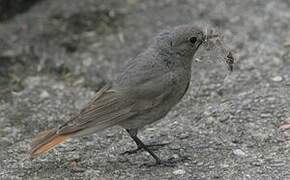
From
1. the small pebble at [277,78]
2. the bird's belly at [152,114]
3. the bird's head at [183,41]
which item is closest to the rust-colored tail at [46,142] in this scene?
the bird's belly at [152,114]

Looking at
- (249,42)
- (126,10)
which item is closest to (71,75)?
(126,10)

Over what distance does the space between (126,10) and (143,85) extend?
121 inches

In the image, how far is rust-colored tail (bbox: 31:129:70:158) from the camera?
5.28 m

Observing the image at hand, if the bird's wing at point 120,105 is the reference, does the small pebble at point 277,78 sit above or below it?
below

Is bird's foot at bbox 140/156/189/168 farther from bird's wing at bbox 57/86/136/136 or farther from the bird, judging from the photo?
bird's wing at bbox 57/86/136/136

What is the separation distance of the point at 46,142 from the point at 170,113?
1627 millimetres

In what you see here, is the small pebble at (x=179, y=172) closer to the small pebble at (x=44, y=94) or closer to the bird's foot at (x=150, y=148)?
the bird's foot at (x=150, y=148)

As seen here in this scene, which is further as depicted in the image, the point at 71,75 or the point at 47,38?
the point at 47,38

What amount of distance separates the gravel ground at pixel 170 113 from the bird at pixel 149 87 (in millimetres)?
296

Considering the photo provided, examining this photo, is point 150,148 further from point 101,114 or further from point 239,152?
point 239,152

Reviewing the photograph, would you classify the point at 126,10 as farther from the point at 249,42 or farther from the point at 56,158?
the point at 56,158

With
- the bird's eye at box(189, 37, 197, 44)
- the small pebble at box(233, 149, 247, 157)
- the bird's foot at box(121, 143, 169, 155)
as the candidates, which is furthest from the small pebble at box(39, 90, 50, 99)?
the small pebble at box(233, 149, 247, 157)

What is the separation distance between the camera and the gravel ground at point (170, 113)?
5570 millimetres

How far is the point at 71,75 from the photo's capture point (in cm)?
739
